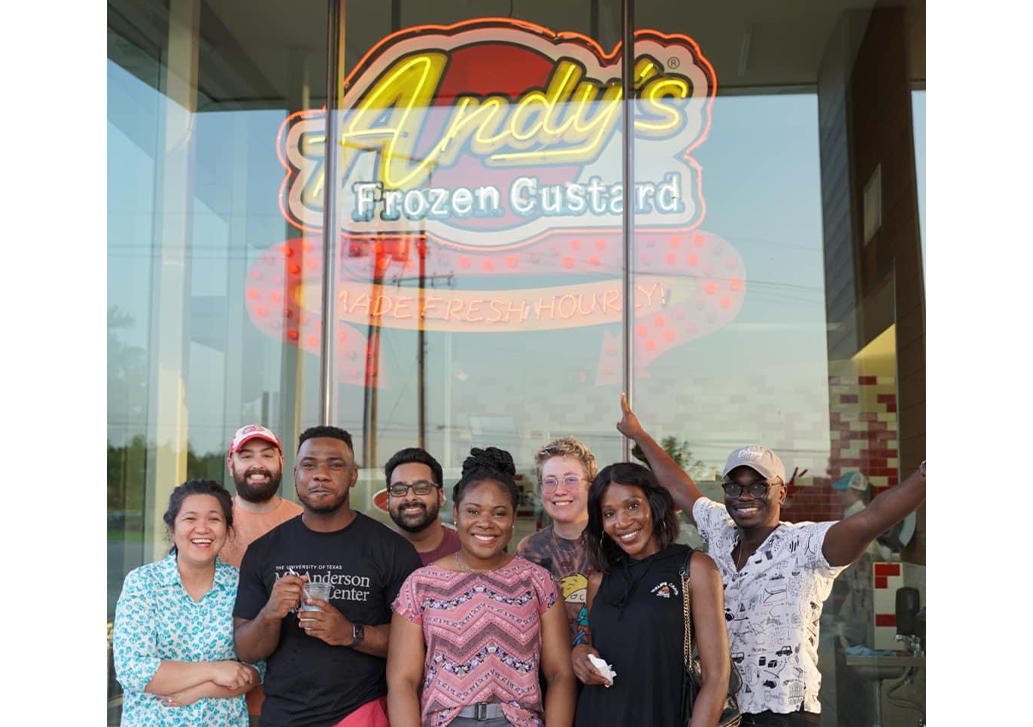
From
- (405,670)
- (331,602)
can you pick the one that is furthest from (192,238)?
(405,670)

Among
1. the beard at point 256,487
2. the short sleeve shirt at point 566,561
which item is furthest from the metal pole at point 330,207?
the short sleeve shirt at point 566,561

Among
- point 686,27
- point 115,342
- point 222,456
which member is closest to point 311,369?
point 222,456

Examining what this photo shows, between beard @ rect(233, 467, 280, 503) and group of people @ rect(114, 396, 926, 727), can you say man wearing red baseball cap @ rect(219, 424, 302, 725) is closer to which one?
beard @ rect(233, 467, 280, 503)

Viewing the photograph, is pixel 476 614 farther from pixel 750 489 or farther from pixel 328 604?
pixel 750 489

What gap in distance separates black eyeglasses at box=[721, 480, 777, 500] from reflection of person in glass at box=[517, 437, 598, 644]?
53cm

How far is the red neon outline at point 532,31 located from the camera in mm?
6137

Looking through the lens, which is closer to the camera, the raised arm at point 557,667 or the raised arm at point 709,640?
the raised arm at point 709,640

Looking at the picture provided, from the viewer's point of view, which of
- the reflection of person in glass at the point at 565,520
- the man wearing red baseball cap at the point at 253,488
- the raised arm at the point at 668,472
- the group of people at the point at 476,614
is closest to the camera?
the group of people at the point at 476,614

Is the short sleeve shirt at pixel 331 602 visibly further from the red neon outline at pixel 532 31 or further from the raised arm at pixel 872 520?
the red neon outline at pixel 532 31

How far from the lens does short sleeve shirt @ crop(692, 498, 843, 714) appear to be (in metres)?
3.30

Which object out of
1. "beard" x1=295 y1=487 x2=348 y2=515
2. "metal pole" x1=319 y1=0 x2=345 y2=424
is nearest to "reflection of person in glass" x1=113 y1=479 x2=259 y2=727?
"beard" x1=295 y1=487 x2=348 y2=515

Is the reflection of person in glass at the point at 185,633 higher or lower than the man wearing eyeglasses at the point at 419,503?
lower

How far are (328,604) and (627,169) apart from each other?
385 centimetres

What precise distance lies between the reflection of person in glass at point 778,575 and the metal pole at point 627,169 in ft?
7.72
